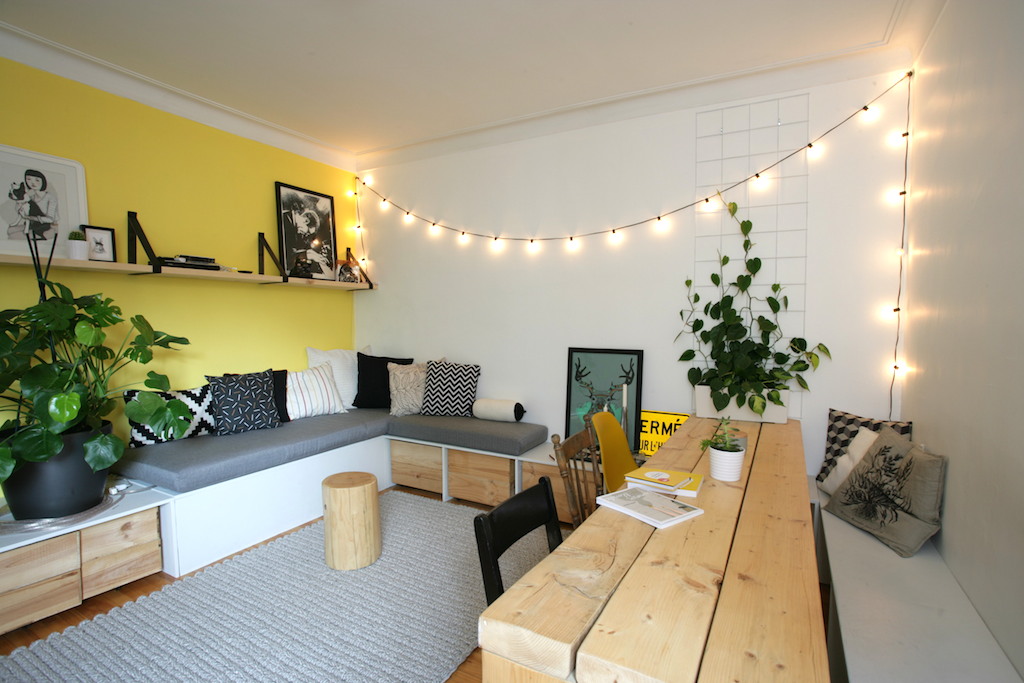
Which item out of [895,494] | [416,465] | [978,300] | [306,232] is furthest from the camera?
[306,232]

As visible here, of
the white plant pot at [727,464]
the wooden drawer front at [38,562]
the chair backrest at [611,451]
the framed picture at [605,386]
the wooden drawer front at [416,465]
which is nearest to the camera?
the white plant pot at [727,464]

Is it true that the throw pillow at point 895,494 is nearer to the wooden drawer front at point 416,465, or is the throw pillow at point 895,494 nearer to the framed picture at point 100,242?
the wooden drawer front at point 416,465

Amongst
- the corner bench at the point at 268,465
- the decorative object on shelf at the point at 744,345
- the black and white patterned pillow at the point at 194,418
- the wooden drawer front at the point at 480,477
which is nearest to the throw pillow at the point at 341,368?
the corner bench at the point at 268,465

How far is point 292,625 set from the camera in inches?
84.8

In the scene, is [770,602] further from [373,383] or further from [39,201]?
[39,201]

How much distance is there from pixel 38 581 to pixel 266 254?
2459 millimetres

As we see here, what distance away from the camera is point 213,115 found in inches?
138

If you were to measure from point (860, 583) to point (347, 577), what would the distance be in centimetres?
219

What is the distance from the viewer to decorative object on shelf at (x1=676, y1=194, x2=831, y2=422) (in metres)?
2.79

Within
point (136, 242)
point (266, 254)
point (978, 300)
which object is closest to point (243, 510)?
point (136, 242)

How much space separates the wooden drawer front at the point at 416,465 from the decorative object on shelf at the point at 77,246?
2186mm

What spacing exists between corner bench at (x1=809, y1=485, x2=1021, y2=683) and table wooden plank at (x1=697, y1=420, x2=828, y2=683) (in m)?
0.33

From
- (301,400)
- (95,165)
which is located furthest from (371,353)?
(95,165)

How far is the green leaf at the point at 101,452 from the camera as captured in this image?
231 cm
